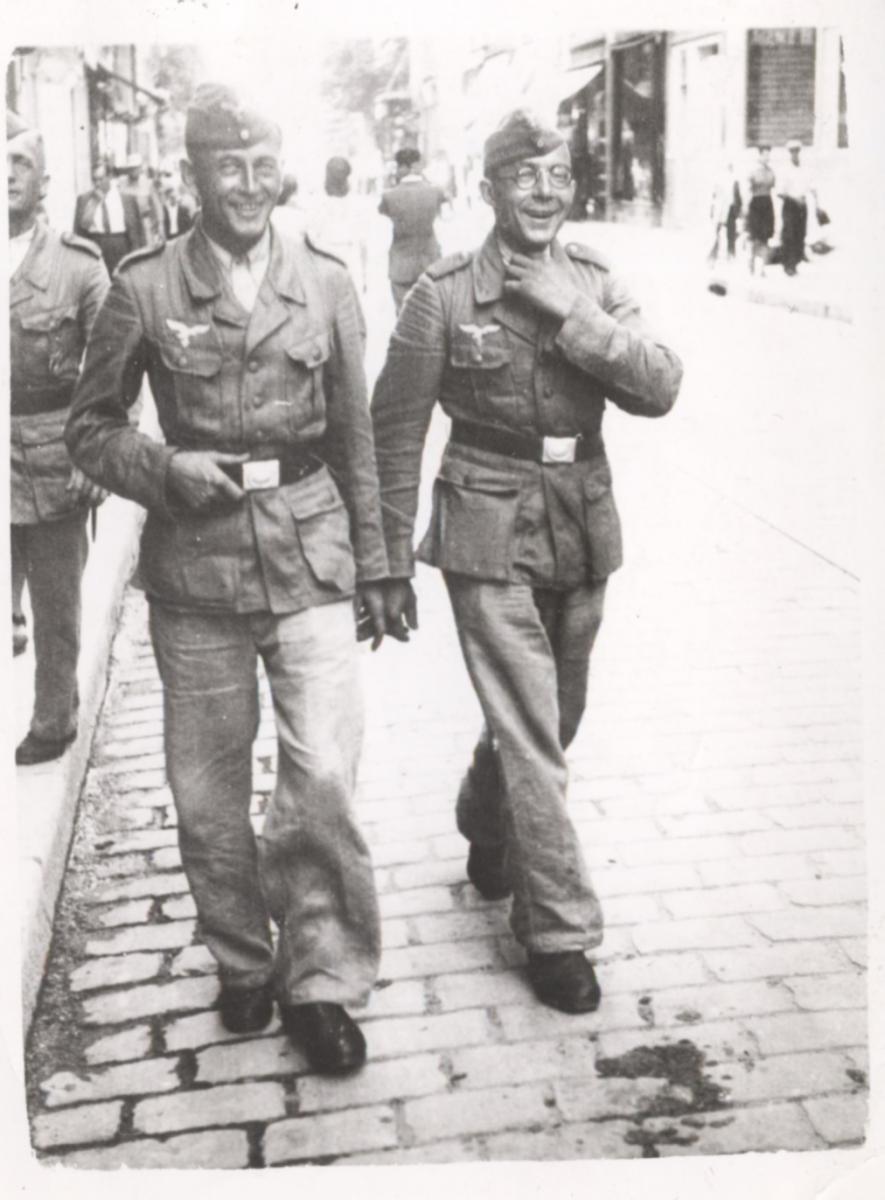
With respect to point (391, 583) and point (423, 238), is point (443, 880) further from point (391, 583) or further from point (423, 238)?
point (423, 238)

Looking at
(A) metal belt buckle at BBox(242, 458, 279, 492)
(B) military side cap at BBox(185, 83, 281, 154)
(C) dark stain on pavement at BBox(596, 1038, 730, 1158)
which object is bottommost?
(C) dark stain on pavement at BBox(596, 1038, 730, 1158)

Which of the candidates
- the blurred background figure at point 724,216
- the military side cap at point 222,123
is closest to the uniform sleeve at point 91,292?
the military side cap at point 222,123

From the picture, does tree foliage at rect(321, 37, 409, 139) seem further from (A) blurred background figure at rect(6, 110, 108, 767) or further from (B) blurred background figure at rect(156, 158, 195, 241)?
(A) blurred background figure at rect(6, 110, 108, 767)

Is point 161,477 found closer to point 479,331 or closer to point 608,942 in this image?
point 479,331

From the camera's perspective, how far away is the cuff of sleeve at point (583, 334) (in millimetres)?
3604

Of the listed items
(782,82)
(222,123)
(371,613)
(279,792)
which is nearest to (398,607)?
(371,613)

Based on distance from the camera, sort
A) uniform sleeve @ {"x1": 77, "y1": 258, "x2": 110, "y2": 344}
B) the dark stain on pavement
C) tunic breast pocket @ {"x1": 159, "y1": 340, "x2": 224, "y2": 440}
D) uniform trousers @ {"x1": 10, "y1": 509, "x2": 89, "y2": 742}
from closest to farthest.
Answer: the dark stain on pavement, tunic breast pocket @ {"x1": 159, "y1": 340, "x2": 224, "y2": 440}, uniform sleeve @ {"x1": 77, "y1": 258, "x2": 110, "y2": 344}, uniform trousers @ {"x1": 10, "y1": 509, "x2": 89, "y2": 742}

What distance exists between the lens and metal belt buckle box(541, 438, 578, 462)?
3.72 metres

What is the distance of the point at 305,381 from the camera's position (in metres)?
3.48

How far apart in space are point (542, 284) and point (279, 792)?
1.12 metres

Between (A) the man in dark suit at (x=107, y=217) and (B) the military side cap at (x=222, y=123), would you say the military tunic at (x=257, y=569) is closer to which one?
(B) the military side cap at (x=222, y=123)

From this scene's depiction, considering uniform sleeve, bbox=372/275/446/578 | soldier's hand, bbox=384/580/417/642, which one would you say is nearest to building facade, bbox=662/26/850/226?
uniform sleeve, bbox=372/275/446/578

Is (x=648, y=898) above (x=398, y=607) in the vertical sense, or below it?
below

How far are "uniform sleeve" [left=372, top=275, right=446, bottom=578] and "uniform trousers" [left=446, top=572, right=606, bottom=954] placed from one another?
0.16m
